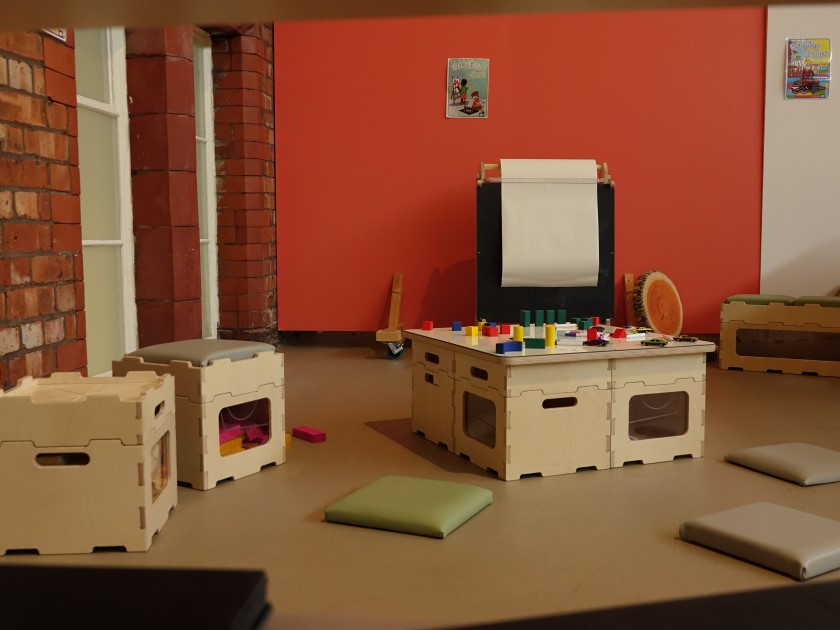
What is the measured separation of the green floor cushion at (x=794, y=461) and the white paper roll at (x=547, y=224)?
1.98 metres

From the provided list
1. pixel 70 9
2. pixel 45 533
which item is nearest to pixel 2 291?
pixel 45 533

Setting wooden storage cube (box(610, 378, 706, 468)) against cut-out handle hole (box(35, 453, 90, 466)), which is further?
wooden storage cube (box(610, 378, 706, 468))

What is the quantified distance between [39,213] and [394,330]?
2672 mm

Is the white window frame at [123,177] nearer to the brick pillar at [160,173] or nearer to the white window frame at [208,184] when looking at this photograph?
the brick pillar at [160,173]

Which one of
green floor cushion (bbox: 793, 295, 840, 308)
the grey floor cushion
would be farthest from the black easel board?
the grey floor cushion

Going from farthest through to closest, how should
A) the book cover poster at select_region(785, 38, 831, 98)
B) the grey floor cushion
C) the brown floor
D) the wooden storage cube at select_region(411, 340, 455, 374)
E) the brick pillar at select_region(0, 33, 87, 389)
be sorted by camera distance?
1. the book cover poster at select_region(785, 38, 831, 98)
2. the wooden storage cube at select_region(411, 340, 455, 374)
3. the brick pillar at select_region(0, 33, 87, 389)
4. the grey floor cushion
5. the brown floor

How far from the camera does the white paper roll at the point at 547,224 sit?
4.65m

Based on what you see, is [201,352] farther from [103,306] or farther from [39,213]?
[103,306]

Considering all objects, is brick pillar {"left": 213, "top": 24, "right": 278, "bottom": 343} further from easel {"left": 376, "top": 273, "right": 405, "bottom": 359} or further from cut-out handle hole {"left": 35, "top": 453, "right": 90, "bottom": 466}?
cut-out handle hole {"left": 35, "top": 453, "right": 90, "bottom": 466}

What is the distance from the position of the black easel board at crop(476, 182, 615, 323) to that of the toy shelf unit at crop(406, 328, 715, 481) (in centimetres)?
165

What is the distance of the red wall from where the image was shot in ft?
17.4

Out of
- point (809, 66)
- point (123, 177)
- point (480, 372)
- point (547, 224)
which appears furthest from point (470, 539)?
point (809, 66)

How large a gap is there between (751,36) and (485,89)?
5.56 feet

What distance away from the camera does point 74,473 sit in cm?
197
